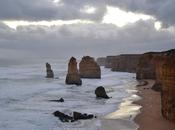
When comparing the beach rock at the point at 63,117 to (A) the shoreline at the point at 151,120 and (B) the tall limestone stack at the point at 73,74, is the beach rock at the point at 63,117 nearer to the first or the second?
(A) the shoreline at the point at 151,120

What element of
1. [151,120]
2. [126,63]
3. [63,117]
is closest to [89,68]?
[126,63]

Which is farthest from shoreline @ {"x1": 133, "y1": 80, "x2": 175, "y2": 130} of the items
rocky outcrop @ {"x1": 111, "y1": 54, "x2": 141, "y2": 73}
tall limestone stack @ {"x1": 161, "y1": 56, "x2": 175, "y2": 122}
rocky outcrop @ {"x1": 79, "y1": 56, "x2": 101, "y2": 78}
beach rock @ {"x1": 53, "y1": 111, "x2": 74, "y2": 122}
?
rocky outcrop @ {"x1": 111, "y1": 54, "x2": 141, "y2": 73}

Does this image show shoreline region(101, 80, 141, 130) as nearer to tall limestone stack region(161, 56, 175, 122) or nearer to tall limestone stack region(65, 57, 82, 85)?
tall limestone stack region(161, 56, 175, 122)

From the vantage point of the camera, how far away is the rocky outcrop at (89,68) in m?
87.2

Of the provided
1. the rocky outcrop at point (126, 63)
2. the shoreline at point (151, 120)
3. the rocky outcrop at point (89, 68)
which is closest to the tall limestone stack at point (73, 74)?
the rocky outcrop at point (89, 68)

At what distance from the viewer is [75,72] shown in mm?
66812

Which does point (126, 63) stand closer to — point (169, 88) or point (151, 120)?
point (151, 120)

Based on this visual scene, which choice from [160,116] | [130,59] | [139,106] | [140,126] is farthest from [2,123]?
[130,59]

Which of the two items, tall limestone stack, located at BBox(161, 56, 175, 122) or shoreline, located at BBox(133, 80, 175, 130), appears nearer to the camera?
shoreline, located at BBox(133, 80, 175, 130)

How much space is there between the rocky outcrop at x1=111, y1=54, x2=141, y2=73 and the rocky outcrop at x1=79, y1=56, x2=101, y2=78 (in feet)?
91.2

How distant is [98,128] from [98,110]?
891 centimetres

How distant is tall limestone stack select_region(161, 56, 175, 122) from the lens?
2538 cm

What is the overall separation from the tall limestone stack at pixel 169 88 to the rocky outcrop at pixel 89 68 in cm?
6019

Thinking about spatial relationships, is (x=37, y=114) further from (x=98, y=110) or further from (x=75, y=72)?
(x=75, y=72)
